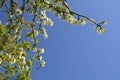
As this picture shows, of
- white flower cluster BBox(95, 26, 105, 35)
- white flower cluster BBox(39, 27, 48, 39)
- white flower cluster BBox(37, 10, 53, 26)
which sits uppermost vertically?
white flower cluster BBox(37, 10, 53, 26)

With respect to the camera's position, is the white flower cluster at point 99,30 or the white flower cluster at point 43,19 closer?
the white flower cluster at point 99,30

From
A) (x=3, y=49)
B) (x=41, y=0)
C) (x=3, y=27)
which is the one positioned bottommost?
(x=3, y=49)

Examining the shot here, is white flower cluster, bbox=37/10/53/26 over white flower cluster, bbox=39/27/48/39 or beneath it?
over

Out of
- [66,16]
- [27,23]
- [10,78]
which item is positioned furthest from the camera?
[10,78]

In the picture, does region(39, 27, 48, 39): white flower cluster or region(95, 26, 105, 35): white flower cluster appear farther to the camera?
region(39, 27, 48, 39): white flower cluster

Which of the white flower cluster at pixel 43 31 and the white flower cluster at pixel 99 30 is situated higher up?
the white flower cluster at pixel 43 31

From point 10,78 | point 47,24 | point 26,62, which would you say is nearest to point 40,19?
point 47,24

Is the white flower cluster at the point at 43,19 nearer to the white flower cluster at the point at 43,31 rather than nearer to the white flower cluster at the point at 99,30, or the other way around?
the white flower cluster at the point at 43,31

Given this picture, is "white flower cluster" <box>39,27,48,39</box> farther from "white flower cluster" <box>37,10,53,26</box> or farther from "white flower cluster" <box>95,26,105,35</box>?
"white flower cluster" <box>95,26,105,35</box>

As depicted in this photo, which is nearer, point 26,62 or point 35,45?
point 35,45

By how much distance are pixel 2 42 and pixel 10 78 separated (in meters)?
2.76

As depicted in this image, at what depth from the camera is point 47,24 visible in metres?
9.25

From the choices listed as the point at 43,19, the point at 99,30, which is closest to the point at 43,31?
the point at 43,19

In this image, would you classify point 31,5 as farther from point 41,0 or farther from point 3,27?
point 3,27
